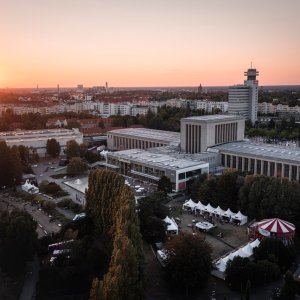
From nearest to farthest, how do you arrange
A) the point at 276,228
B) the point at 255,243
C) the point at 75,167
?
1. the point at 255,243
2. the point at 276,228
3. the point at 75,167

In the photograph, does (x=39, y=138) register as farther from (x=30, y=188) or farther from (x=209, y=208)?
(x=209, y=208)

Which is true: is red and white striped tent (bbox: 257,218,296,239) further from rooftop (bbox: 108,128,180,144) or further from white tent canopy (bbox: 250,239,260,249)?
rooftop (bbox: 108,128,180,144)

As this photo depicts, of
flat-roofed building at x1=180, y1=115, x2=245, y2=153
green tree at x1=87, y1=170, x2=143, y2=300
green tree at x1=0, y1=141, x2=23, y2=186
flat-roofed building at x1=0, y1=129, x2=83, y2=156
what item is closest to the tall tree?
green tree at x1=87, y1=170, x2=143, y2=300

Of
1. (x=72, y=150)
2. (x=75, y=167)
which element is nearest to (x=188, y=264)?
(x=75, y=167)

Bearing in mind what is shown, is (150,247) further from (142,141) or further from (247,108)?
(247,108)

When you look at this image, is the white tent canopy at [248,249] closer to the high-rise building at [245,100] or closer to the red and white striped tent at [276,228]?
the red and white striped tent at [276,228]
